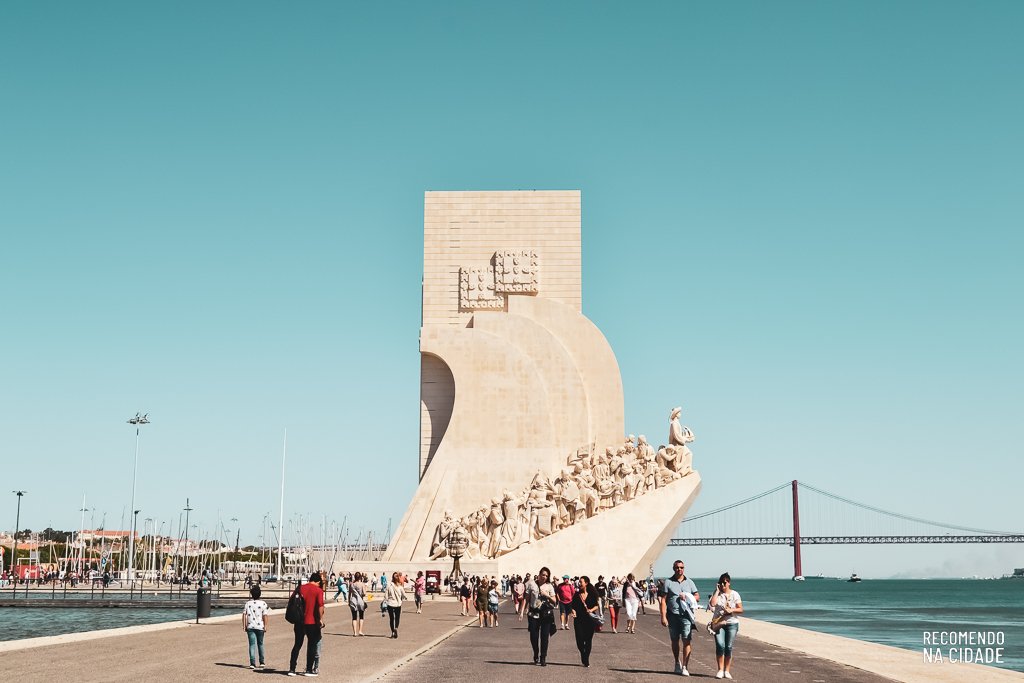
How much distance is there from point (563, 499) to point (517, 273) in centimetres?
854

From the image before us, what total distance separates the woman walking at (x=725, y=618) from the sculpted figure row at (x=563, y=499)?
57.1ft

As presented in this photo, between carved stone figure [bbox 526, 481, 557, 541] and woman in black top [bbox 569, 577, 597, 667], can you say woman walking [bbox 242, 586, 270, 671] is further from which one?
carved stone figure [bbox 526, 481, 557, 541]

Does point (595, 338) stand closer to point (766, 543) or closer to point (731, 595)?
point (731, 595)

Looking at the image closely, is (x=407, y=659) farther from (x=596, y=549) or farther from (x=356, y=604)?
(x=596, y=549)

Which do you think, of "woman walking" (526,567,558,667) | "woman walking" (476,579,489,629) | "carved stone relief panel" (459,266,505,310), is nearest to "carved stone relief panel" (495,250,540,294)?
"carved stone relief panel" (459,266,505,310)

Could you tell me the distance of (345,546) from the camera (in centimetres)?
4450

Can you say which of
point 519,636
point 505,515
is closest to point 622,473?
point 505,515

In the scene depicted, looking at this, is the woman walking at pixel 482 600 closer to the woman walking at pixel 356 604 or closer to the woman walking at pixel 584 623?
the woman walking at pixel 356 604

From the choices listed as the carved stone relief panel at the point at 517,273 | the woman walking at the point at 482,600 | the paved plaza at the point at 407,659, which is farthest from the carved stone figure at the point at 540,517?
the paved plaza at the point at 407,659

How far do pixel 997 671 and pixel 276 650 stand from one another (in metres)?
6.57

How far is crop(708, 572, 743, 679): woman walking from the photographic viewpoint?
8000 mm

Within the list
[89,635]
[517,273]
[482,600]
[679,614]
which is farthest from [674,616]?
[517,273]

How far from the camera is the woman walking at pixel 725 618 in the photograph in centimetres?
800

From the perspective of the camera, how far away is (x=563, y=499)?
26.4 metres
